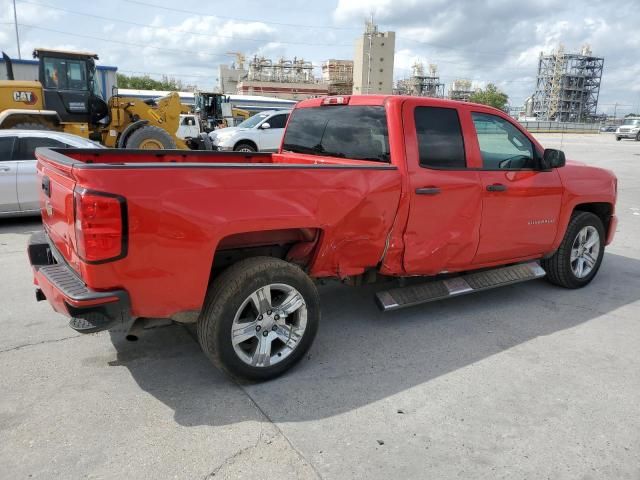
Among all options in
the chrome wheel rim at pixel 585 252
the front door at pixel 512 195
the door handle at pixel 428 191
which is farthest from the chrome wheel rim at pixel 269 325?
the chrome wheel rim at pixel 585 252

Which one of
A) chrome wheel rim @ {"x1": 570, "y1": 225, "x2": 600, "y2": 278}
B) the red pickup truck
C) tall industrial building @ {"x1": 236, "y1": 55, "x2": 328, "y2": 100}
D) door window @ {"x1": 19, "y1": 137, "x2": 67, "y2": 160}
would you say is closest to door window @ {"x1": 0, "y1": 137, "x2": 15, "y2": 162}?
door window @ {"x1": 19, "y1": 137, "x2": 67, "y2": 160}

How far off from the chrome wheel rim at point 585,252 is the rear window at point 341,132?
273cm

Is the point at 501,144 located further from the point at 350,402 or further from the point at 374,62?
the point at 374,62

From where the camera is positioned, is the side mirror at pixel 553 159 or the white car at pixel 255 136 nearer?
the side mirror at pixel 553 159

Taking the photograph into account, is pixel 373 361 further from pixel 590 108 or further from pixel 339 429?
pixel 590 108

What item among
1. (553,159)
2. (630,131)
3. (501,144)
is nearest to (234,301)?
(501,144)

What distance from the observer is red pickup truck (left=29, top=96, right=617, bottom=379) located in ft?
9.21

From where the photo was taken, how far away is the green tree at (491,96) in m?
136

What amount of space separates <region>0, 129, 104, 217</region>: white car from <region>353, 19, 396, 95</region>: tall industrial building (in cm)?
10315

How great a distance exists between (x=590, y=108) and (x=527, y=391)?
15578cm

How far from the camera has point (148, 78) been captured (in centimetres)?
10762

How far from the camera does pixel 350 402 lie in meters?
3.25

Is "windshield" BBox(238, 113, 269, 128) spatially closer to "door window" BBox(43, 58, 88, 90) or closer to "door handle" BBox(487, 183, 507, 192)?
"door window" BBox(43, 58, 88, 90)

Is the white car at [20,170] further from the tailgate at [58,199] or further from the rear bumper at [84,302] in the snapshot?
the rear bumper at [84,302]
